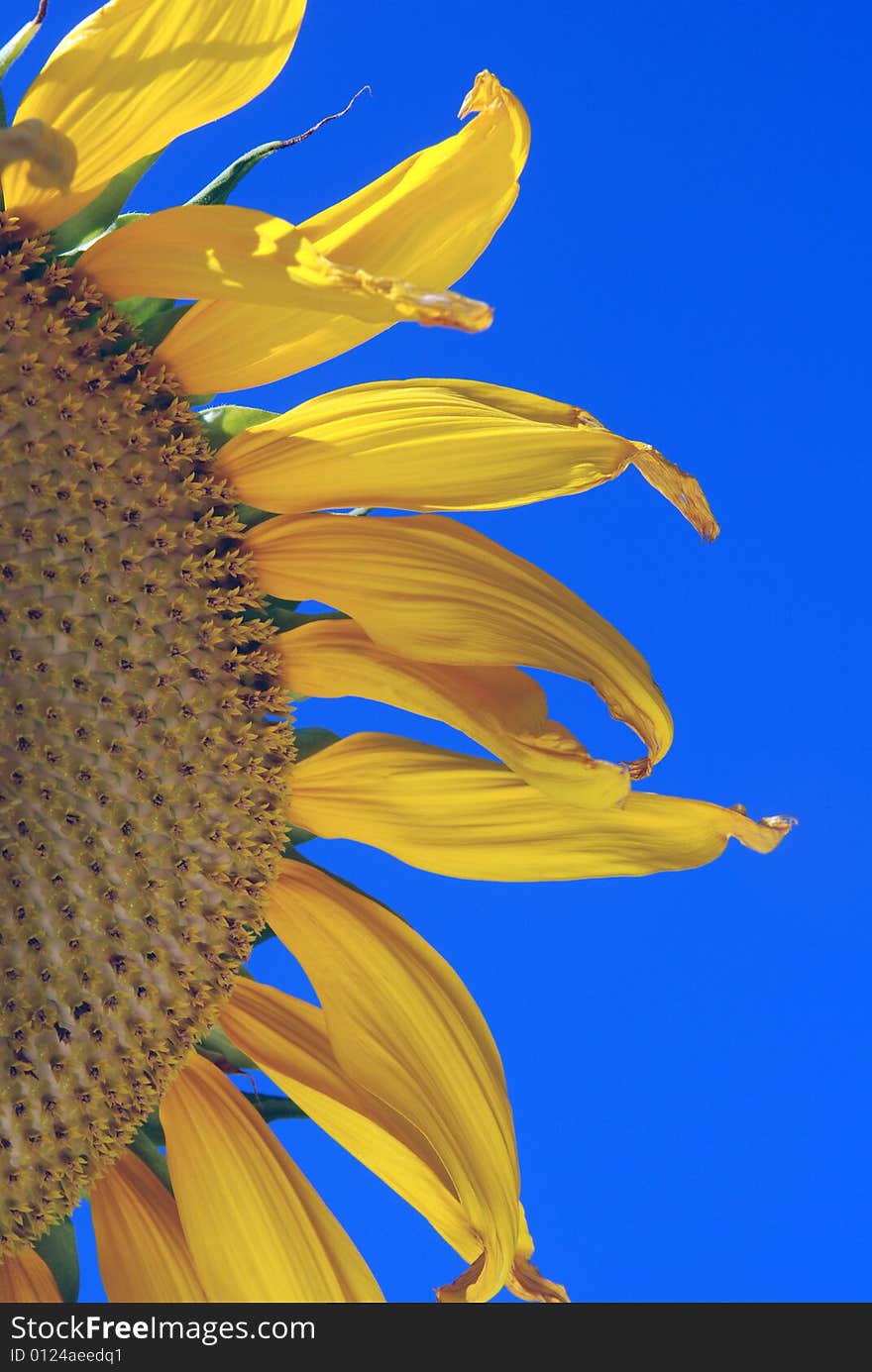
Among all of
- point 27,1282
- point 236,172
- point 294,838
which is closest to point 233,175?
point 236,172

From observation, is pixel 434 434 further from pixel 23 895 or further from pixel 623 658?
pixel 23 895

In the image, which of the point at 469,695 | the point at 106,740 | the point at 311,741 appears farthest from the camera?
the point at 311,741

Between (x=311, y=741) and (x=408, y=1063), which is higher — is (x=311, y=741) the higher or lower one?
the higher one

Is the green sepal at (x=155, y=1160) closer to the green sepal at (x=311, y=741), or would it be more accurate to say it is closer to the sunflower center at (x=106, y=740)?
the sunflower center at (x=106, y=740)

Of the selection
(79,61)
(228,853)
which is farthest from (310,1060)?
(79,61)

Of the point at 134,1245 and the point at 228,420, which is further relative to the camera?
the point at 134,1245

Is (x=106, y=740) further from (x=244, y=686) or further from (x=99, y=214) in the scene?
(x=99, y=214)

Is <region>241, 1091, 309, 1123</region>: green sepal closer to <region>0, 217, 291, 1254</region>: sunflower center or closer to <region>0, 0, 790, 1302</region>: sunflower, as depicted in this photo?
<region>0, 0, 790, 1302</region>: sunflower

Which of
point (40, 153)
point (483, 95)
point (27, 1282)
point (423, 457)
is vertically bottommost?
point (27, 1282)
